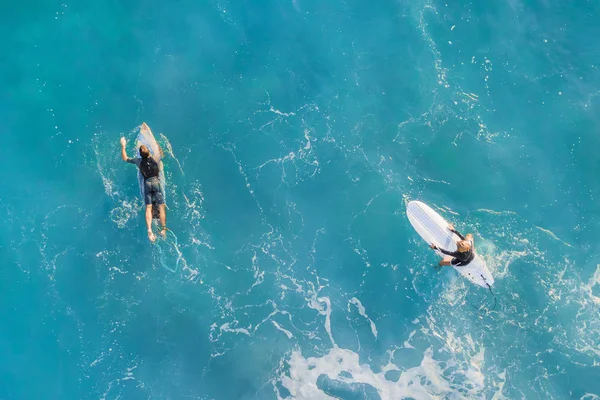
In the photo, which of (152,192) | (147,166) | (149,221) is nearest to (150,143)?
(147,166)

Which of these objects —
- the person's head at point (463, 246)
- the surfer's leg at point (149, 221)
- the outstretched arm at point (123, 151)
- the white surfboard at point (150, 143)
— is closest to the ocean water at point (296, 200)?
the white surfboard at point (150, 143)

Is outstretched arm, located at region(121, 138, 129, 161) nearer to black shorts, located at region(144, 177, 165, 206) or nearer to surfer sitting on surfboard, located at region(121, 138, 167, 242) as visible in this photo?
surfer sitting on surfboard, located at region(121, 138, 167, 242)

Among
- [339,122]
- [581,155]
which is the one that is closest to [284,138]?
[339,122]

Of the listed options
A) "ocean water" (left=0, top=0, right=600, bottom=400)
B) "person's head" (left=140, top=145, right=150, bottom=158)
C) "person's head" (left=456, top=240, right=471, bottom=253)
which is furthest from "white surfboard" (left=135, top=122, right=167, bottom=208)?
"person's head" (left=456, top=240, right=471, bottom=253)

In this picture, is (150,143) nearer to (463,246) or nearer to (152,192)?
(152,192)

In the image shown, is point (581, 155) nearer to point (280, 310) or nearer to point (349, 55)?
point (349, 55)

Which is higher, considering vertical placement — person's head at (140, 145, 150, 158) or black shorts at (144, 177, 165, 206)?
person's head at (140, 145, 150, 158)

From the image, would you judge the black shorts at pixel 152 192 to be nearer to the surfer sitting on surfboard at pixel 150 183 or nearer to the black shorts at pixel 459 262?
the surfer sitting on surfboard at pixel 150 183
